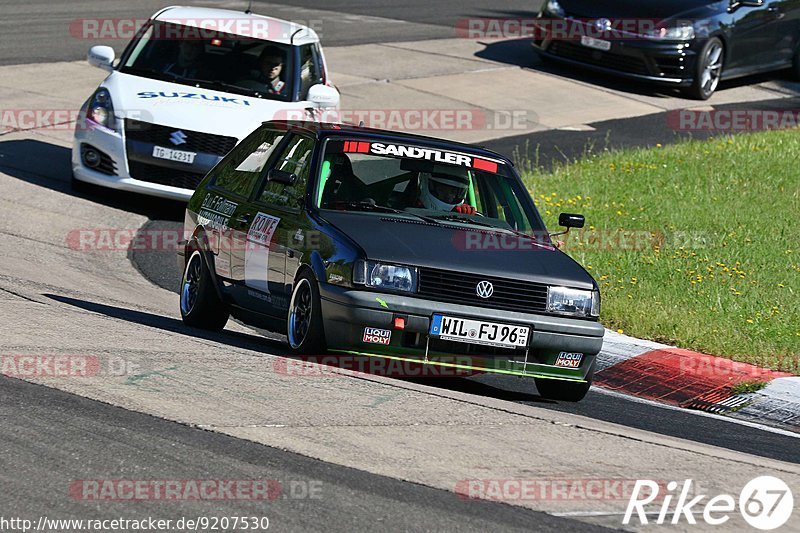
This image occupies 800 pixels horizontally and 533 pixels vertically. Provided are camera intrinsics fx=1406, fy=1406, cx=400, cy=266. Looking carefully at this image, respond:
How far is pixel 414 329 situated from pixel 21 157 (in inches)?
341

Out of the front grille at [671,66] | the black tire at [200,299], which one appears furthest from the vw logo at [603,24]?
the black tire at [200,299]

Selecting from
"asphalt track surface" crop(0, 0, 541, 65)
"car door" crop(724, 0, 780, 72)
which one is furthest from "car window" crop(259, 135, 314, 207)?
"car door" crop(724, 0, 780, 72)

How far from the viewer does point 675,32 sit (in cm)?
2031

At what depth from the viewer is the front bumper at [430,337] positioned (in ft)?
25.0

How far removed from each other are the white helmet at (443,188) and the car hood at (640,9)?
12103 mm

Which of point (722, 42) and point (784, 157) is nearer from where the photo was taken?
point (784, 157)

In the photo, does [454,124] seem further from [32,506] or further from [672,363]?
[32,506]

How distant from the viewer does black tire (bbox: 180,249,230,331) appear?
945cm

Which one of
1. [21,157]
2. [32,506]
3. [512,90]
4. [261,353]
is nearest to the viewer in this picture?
[32,506]

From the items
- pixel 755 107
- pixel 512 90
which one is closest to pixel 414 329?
pixel 512 90

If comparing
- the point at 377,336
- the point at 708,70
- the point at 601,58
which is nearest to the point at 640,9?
the point at 601,58

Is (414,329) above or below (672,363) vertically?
above

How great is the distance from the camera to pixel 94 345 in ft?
24.7

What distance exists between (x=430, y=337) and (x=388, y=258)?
0.49m
